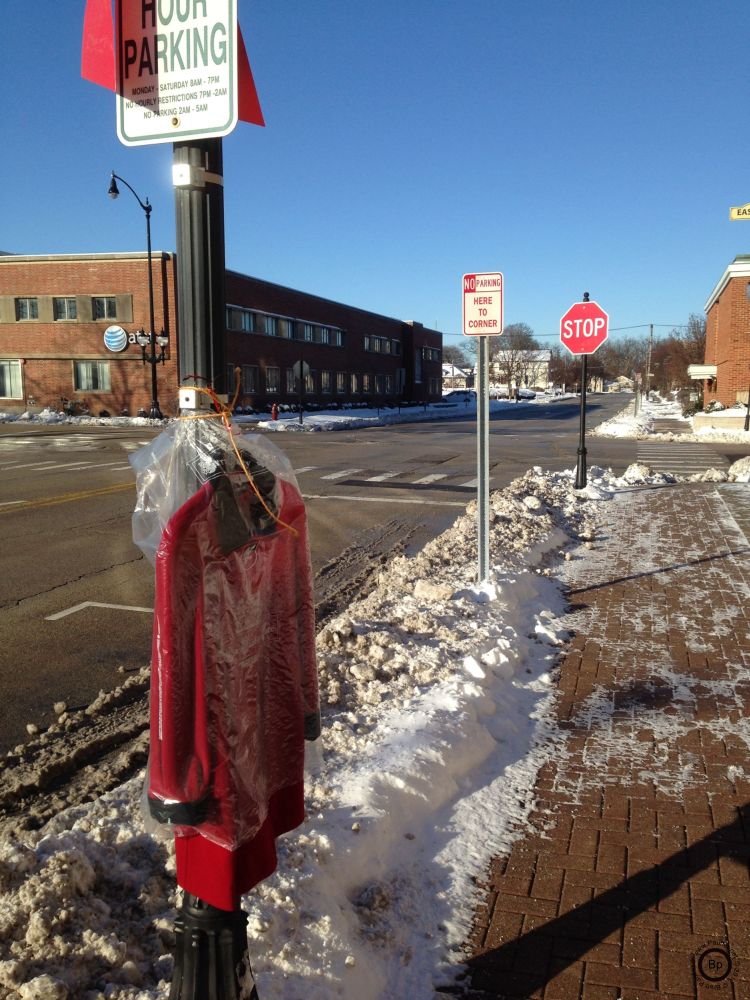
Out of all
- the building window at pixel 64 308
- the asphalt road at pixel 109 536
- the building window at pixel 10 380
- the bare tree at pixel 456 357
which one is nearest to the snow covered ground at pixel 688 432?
the asphalt road at pixel 109 536

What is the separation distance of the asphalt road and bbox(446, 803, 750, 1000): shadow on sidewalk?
3019 millimetres

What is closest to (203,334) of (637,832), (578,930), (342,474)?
(578,930)

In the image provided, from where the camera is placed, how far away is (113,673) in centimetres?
558

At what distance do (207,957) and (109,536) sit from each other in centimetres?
864

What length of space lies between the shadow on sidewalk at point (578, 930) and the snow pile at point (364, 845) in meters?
0.14

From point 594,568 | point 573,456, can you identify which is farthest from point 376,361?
point 594,568

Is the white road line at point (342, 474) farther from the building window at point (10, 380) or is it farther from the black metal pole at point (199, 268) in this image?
the building window at point (10, 380)

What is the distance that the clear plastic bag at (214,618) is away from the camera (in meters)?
1.99

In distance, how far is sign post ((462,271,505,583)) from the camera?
6.61m

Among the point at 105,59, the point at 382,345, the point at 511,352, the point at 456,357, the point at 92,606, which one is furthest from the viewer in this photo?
Answer: the point at 456,357

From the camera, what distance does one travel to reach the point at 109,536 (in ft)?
33.4

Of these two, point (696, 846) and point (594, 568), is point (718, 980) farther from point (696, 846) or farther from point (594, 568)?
point (594, 568)

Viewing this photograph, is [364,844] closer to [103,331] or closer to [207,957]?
[207,957]

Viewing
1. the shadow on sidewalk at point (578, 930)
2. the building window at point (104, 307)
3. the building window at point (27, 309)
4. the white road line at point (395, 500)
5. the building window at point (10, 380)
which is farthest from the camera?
the building window at point (10, 380)
